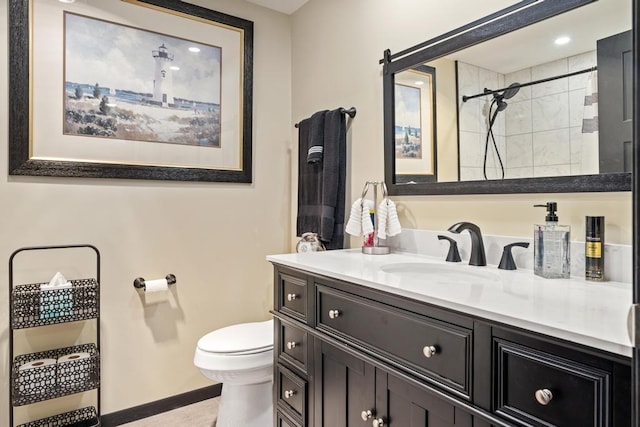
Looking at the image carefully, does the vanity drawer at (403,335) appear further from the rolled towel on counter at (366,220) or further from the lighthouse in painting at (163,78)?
the lighthouse in painting at (163,78)

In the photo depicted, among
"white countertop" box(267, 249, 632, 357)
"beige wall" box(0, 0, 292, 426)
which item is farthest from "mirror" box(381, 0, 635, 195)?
"beige wall" box(0, 0, 292, 426)

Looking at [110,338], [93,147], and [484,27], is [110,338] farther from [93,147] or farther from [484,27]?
[484,27]

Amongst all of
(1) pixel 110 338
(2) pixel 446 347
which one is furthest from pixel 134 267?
(2) pixel 446 347

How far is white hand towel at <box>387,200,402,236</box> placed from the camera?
1771mm

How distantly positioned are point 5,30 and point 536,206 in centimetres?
248

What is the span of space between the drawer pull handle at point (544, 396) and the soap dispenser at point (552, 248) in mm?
542

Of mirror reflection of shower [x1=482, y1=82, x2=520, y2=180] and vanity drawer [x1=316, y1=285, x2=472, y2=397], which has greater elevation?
mirror reflection of shower [x1=482, y1=82, x2=520, y2=180]

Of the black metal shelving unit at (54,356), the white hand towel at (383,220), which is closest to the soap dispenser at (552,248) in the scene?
the white hand towel at (383,220)

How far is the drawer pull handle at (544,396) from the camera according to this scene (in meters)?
0.76

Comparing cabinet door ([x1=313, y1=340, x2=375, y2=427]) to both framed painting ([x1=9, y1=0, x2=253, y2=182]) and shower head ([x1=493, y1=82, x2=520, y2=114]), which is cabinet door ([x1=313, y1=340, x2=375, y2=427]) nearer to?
shower head ([x1=493, y1=82, x2=520, y2=114])

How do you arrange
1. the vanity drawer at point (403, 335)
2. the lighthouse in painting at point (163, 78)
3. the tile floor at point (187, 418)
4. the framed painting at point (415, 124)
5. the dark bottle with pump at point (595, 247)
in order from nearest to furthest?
the vanity drawer at point (403, 335), the dark bottle with pump at point (595, 247), the framed painting at point (415, 124), the tile floor at point (187, 418), the lighthouse in painting at point (163, 78)

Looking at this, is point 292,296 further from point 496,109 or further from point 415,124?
point 496,109

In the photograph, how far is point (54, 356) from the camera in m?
1.90

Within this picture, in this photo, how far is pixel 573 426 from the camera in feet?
2.39
